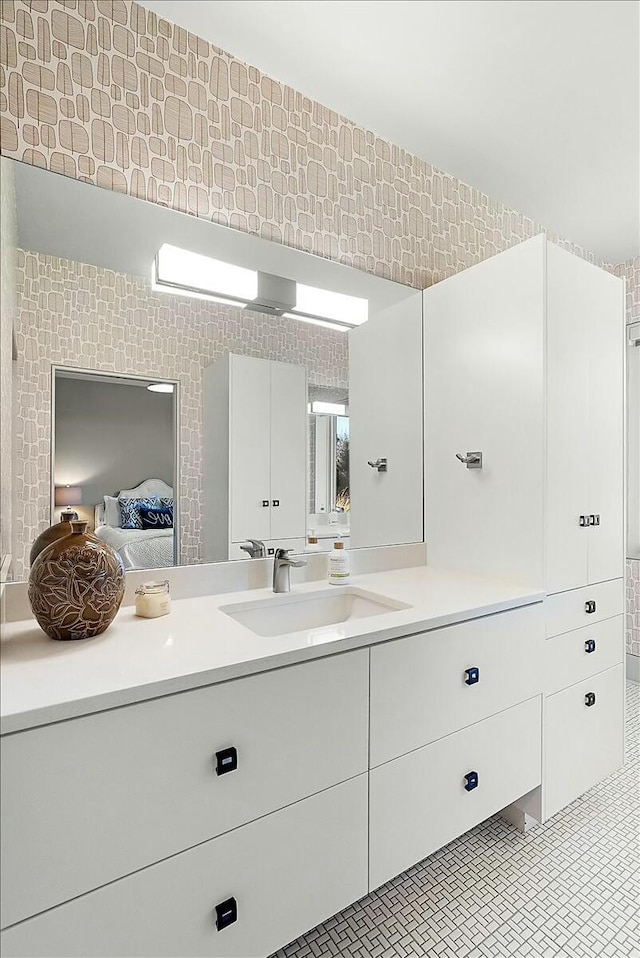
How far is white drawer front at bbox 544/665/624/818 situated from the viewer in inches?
67.5

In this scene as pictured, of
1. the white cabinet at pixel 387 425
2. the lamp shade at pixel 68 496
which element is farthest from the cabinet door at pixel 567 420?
the lamp shade at pixel 68 496

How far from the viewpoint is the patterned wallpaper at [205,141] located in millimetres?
1324

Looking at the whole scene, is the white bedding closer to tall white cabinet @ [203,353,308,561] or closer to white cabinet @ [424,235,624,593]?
tall white cabinet @ [203,353,308,561]

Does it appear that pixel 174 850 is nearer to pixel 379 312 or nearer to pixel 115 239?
pixel 115 239

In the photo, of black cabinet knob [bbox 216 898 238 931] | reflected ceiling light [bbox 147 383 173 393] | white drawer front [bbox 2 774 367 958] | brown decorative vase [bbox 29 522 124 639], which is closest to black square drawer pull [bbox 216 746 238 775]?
white drawer front [bbox 2 774 367 958]

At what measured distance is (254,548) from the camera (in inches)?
65.4

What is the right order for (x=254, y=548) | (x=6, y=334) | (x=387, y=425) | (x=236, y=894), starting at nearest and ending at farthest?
(x=236, y=894), (x=6, y=334), (x=254, y=548), (x=387, y=425)


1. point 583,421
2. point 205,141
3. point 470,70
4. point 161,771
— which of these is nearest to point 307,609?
point 161,771

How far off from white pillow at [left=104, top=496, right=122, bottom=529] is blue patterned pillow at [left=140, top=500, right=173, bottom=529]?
66mm

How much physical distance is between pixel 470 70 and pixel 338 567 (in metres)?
1.77

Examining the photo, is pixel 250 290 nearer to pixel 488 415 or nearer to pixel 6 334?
pixel 6 334

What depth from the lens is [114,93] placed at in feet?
4.67

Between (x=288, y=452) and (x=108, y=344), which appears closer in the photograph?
(x=108, y=344)

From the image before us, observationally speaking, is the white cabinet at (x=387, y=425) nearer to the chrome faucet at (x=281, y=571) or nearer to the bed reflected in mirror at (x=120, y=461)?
the chrome faucet at (x=281, y=571)
